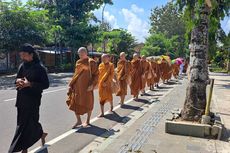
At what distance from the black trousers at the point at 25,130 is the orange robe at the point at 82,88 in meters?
2.21

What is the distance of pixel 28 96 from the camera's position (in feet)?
17.9

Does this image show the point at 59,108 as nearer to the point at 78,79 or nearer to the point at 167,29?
the point at 78,79

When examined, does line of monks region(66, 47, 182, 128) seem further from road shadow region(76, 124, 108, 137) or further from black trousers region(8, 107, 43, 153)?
black trousers region(8, 107, 43, 153)

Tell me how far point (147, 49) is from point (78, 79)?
50192 mm

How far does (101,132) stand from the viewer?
7.49m

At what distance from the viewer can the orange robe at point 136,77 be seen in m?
12.8

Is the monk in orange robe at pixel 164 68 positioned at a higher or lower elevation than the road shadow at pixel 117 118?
higher

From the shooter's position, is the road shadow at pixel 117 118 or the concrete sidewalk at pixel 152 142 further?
the road shadow at pixel 117 118

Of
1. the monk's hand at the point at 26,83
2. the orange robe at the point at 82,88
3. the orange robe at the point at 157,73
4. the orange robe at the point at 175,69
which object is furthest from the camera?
the orange robe at the point at 175,69

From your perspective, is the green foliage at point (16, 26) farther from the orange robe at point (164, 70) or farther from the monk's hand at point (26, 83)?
the monk's hand at point (26, 83)

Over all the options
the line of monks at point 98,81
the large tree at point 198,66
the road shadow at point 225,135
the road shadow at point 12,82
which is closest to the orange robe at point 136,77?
the line of monks at point 98,81

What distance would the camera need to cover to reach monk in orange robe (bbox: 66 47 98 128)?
7754mm

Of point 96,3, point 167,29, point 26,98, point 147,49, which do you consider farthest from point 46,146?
point 167,29

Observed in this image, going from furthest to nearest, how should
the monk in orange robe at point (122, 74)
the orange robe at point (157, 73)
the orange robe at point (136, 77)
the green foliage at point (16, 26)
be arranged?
the green foliage at point (16, 26), the orange robe at point (157, 73), the orange robe at point (136, 77), the monk in orange robe at point (122, 74)
